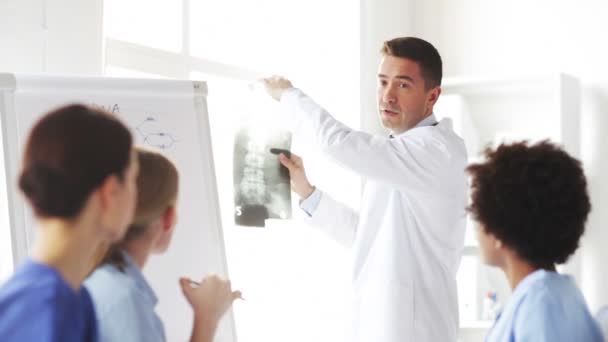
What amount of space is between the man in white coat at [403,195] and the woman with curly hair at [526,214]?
877mm

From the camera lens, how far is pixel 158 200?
1.44 meters

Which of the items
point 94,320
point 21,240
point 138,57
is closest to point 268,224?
point 138,57

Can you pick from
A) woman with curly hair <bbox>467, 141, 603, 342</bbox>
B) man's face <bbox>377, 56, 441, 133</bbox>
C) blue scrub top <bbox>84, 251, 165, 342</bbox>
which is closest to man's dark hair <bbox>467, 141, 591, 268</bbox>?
woman with curly hair <bbox>467, 141, 603, 342</bbox>

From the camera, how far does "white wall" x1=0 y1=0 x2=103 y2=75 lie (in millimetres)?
2158

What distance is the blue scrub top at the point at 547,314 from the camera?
52.4 inches

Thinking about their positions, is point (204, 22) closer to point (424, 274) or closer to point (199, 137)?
point (199, 137)

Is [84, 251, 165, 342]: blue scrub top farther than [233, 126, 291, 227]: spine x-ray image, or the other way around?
[233, 126, 291, 227]: spine x-ray image

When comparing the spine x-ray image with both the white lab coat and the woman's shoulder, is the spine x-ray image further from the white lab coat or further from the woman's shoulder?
the woman's shoulder

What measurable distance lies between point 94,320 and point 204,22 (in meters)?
2.07

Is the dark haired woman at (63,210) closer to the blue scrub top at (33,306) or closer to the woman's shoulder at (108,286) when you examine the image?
the blue scrub top at (33,306)

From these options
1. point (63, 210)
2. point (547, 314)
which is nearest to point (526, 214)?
point (547, 314)

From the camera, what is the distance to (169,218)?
1472 millimetres

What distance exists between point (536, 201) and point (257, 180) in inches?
48.5

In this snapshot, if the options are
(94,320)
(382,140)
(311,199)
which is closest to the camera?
(94,320)
